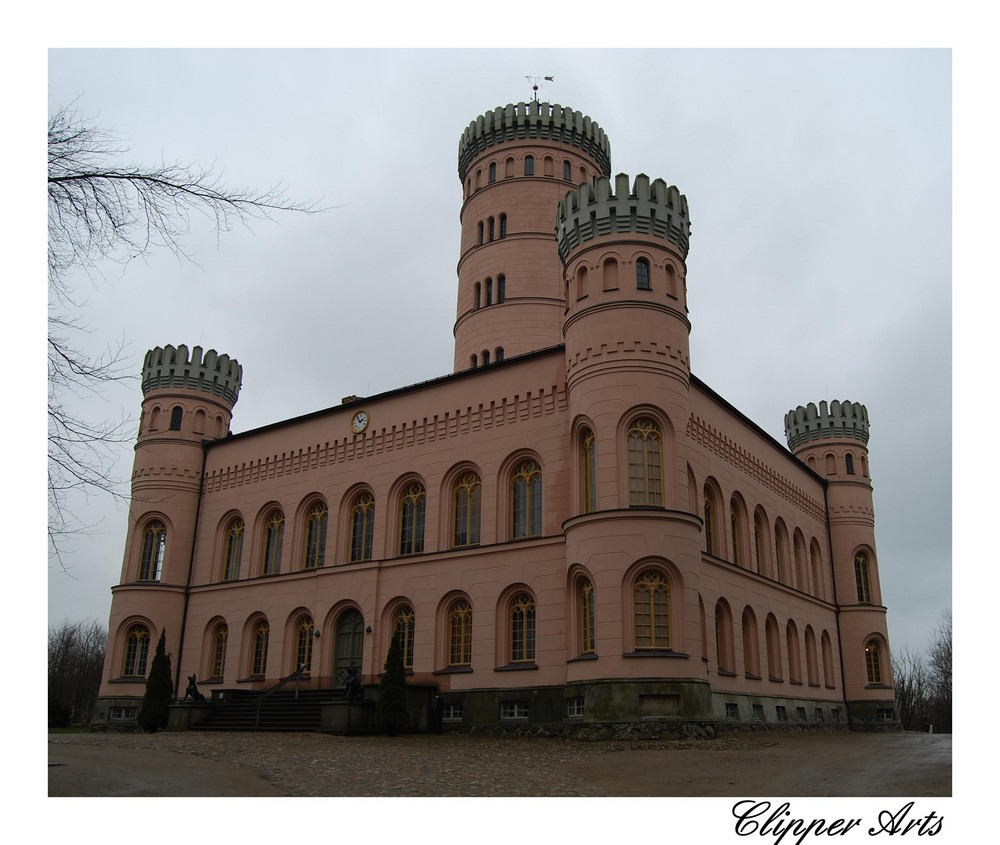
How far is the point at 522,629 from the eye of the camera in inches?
1059

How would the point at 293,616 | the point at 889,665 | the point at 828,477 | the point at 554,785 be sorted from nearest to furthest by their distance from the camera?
the point at 554,785 → the point at 293,616 → the point at 889,665 → the point at 828,477

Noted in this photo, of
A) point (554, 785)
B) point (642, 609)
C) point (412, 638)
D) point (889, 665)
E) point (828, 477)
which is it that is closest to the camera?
point (554, 785)

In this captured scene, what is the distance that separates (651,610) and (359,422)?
13.6 meters

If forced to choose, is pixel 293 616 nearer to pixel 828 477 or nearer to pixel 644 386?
pixel 644 386

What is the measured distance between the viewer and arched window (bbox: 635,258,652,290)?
87.4 feet

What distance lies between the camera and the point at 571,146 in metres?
40.2

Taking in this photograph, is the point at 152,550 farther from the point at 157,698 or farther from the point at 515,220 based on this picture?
the point at 515,220

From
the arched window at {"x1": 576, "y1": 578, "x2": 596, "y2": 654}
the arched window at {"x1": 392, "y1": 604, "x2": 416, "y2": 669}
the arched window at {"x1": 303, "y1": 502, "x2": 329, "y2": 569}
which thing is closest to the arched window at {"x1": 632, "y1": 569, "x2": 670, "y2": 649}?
the arched window at {"x1": 576, "y1": 578, "x2": 596, "y2": 654}

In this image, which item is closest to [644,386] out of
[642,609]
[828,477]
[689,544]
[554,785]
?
[689,544]

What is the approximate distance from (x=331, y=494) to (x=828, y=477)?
23.0 m

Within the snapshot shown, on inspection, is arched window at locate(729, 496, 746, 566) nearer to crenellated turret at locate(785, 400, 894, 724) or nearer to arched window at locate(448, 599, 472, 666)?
arched window at locate(448, 599, 472, 666)

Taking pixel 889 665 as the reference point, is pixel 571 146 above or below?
above

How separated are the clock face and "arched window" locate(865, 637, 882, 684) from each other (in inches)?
927

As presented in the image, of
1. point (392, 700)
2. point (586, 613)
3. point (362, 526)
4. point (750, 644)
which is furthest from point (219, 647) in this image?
point (750, 644)
